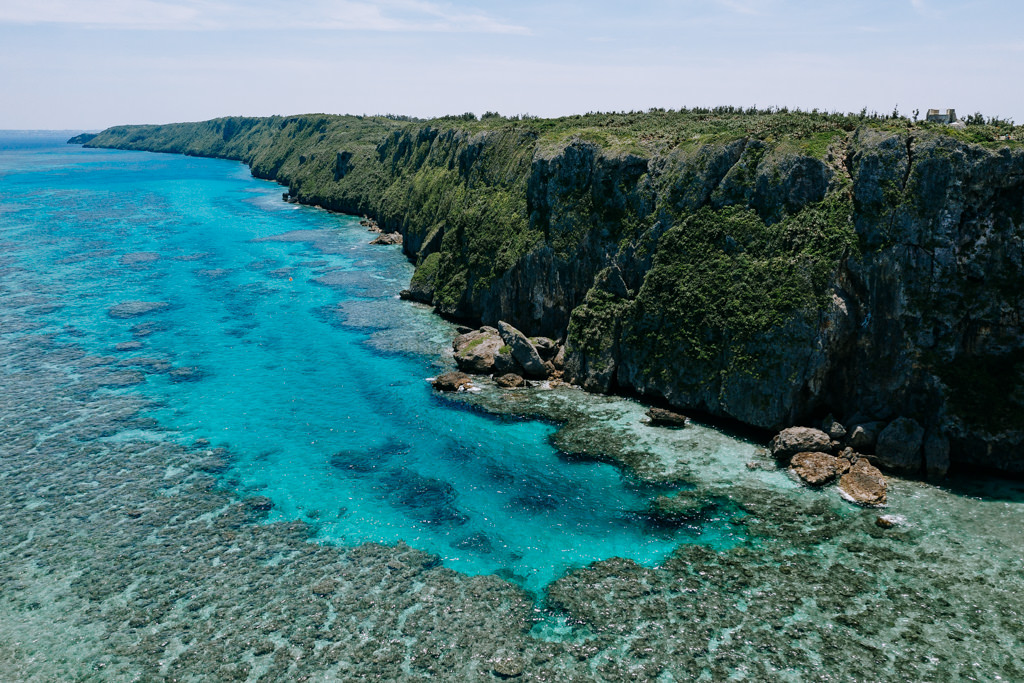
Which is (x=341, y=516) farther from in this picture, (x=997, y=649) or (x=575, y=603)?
(x=997, y=649)

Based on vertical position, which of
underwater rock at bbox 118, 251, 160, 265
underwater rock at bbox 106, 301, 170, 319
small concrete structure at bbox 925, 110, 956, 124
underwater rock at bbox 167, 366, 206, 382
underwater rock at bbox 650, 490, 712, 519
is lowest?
underwater rock at bbox 650, 490, 712, 519

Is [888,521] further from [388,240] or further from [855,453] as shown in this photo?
[388,240]

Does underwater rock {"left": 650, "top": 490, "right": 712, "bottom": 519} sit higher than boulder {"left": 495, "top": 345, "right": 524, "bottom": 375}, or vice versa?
boulder {"left": 495, "top": 345, "right": 524, "bottom": 375}

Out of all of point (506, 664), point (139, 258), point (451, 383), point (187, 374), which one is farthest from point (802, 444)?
point (139, 258)

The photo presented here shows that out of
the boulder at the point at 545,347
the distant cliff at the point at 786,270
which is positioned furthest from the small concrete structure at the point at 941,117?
the boulder at the point at 545,347

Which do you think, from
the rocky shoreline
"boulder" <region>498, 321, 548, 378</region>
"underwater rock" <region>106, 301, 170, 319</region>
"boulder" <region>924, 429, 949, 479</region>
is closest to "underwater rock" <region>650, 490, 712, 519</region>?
the rocky shoreline

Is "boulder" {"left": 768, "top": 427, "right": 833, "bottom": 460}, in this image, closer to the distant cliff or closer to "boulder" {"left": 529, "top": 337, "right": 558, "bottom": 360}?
the distant cliff
